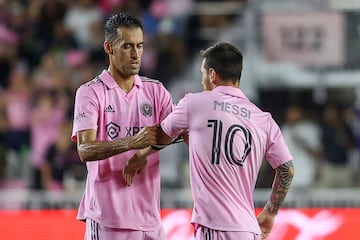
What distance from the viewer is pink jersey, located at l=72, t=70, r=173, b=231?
492 centimetres

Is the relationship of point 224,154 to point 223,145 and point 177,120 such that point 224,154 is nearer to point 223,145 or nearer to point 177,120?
point 223,145

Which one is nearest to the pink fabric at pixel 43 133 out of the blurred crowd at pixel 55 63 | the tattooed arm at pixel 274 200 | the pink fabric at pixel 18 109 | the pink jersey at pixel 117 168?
the blurred crowd at pixel 55 63

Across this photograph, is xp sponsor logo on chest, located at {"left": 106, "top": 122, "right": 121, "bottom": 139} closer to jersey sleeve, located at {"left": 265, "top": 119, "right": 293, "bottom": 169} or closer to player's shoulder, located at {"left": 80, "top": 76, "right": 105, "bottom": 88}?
player's shoulder, located at {"left": 80, "top": 76, "right": 105, "bottom": 88}

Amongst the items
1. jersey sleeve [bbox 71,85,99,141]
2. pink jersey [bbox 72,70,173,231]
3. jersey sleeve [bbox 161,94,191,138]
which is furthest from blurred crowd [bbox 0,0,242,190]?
jersey sleeve [bbox 161,94,191,138]

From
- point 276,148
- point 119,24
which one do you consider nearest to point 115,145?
point 119,24

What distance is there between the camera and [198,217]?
180 inches

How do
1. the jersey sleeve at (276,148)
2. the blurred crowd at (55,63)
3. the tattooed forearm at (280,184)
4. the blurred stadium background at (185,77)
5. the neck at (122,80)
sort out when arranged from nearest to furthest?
1. the jersey sleeve at (276,148)
2. the tattooed forearm at (280,184)
3. the neck at (122,80)
4. the blurred stadium background at (185,77)
5. the blurred crowd at (55,63)

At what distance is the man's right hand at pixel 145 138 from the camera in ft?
15.3

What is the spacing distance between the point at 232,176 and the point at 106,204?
78 cm

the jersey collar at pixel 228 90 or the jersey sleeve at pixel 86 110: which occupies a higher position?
the jersey collar at pixel 228 90

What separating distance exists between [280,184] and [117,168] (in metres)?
0.86

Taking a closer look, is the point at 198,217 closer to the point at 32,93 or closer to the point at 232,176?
the point at 232,176

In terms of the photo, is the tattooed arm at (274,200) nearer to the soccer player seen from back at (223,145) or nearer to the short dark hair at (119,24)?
the soccer player seen from back at (223,145)

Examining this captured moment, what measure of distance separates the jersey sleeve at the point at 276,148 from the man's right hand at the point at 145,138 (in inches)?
22.6
